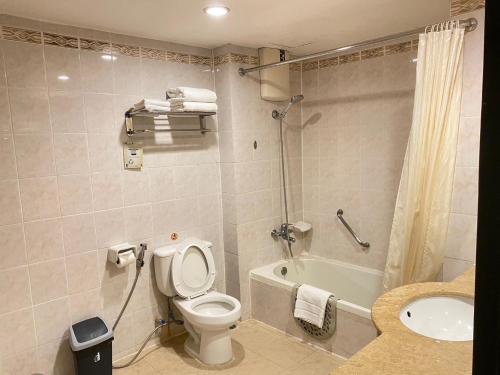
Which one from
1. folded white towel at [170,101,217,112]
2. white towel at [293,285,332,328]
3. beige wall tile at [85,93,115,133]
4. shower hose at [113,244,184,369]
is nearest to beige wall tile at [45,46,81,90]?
beige wall tile at [85,93,115,133]

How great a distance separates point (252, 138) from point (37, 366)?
2225mm

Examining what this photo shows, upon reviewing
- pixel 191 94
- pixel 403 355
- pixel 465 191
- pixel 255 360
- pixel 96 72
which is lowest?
pixel 255 360

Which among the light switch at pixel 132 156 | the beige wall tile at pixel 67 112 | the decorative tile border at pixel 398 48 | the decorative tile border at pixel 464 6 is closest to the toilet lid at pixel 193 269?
the light switch at pixel 132 156

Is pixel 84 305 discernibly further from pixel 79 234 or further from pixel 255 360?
pixel 255 360

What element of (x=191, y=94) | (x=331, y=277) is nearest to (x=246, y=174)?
(x=191, y=94)

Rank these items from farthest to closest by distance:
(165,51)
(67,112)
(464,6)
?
(165,51), (67,112), (464,6)

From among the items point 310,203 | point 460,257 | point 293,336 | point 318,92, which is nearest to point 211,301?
point 293,336

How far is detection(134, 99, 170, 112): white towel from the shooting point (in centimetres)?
244

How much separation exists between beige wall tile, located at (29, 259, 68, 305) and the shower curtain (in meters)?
2.12

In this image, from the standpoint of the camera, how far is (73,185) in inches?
93.9

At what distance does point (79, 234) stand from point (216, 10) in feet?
5.44

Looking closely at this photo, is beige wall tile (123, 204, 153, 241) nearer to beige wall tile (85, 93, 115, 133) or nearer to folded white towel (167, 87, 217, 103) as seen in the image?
beige wall tile (85, 93, 115, 133)

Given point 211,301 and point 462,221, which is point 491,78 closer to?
point 462,221

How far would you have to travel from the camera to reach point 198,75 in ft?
9.78
